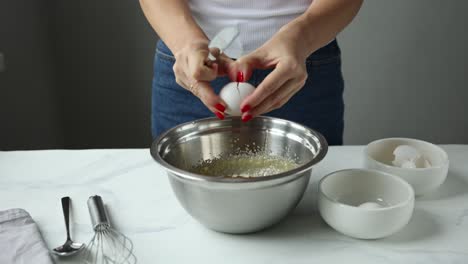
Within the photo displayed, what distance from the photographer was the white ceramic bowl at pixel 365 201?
725 mm

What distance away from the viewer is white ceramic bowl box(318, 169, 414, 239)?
0.72 meters

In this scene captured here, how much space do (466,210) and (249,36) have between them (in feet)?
1.76

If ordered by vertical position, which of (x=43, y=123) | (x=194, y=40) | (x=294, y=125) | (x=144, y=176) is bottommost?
(x=43, y=123)

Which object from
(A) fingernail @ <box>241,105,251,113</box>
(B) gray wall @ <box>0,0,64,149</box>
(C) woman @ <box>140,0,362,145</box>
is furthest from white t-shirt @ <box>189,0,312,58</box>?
(B) gray wall @ <box>0,0,64,149</box>

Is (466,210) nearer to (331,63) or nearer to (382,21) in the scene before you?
(331,63)

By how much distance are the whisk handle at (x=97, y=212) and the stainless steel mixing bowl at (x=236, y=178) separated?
12cm

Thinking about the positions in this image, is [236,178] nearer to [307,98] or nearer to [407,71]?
[307,98]

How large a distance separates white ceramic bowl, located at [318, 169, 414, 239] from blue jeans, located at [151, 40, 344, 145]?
334 mm

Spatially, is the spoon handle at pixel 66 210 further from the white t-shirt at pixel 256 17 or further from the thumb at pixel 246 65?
the white t-shirt at pixel 256 17

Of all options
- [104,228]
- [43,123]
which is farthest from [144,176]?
[43,123]

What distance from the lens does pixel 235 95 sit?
0.85 metres

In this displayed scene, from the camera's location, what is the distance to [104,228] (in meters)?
0.79

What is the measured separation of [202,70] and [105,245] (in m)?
0.30

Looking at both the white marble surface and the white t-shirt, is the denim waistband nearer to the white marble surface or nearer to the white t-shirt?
the white t-shirt
